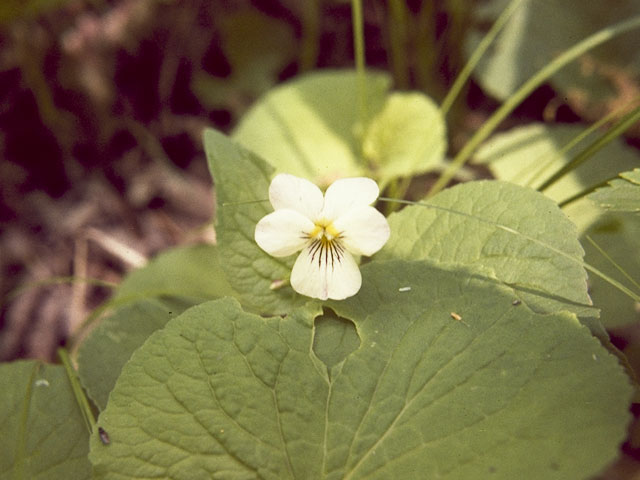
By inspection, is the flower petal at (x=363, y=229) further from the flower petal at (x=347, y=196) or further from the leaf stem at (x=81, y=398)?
the leaf stem at (x=81, y=398)

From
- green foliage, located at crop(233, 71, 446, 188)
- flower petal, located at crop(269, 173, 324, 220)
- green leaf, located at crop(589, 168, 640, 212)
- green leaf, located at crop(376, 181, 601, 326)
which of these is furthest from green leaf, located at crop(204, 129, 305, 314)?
green foliage, located at crop(233, 71, 446, 188)

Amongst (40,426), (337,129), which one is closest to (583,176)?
(337,129)

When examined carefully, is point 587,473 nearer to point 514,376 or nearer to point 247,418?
point 514,376

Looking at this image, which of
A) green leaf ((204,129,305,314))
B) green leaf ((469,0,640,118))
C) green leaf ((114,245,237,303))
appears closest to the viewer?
green leaf ((204,129,305,314))

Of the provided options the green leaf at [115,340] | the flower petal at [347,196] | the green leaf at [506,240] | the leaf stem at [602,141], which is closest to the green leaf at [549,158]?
the leaf stem at [602,141]

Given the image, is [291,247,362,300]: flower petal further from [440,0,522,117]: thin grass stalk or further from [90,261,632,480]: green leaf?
[440,0,522,117]: thin grass stalk

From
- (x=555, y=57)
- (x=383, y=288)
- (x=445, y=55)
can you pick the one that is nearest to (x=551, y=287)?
(x=383, y=288)
